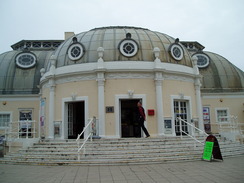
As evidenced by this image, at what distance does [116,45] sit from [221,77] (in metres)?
13.2

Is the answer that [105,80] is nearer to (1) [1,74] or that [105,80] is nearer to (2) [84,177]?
(2) [84,177]

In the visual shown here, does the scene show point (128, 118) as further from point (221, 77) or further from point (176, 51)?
point (221, 77)

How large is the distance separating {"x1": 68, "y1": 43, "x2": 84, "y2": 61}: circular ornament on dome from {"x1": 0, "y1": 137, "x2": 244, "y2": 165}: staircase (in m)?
5.83

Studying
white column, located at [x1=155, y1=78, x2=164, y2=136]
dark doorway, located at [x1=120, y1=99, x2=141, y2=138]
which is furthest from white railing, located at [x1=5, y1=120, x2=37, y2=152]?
white column, located at [x1=155, y1=78, x2=164, y2=136]

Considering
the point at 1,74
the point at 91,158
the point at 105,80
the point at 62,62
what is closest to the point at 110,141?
the point at 91,158

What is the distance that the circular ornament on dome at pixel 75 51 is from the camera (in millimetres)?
15266

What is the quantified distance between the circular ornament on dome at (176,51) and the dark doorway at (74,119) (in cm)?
692

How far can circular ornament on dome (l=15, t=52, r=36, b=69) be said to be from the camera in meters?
22.7

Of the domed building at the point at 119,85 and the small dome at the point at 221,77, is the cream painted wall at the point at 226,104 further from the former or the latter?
the domed building at the point at 119,85

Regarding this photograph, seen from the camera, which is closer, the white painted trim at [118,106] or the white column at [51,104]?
the white painted trim at [118,106]

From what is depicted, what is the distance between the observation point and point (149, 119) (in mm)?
14109

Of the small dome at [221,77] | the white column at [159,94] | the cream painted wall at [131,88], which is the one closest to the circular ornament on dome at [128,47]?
the white column at [159,94]

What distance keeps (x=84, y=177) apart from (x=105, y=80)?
A: 779 cm

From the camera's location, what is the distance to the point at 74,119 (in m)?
16.1
